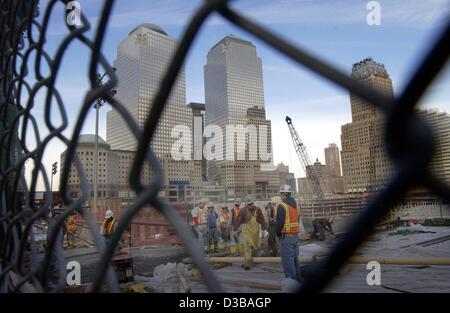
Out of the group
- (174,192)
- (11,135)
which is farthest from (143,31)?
(11,135)

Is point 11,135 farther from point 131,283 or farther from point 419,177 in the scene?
point 131,283

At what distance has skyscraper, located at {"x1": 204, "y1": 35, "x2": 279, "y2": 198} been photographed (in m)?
66.2

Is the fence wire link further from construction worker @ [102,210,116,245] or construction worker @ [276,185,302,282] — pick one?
construction worker @ [102,210,116,245]

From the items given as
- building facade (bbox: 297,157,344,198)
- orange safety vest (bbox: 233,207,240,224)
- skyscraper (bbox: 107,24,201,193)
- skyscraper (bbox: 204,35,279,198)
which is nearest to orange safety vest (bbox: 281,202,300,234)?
orange safety vest (bbox: 233,207,240,224)

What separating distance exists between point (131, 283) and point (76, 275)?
156 cm

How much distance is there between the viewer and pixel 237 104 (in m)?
72.1

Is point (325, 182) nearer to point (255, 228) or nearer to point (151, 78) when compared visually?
point (151, 78)

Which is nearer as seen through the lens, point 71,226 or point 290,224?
point 290,224

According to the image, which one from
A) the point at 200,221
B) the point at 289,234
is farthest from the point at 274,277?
the point at 200,221

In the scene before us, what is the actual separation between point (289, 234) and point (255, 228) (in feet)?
7.23

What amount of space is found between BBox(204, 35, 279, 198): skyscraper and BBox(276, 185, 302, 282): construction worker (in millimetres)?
60403

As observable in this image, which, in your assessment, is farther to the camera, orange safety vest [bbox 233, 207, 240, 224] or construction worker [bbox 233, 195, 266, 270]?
orange safety vest [bbox 233, 207, 240, 224]

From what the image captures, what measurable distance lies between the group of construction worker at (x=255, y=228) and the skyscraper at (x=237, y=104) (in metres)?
56.5

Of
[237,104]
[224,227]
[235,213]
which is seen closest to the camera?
[235,213]
